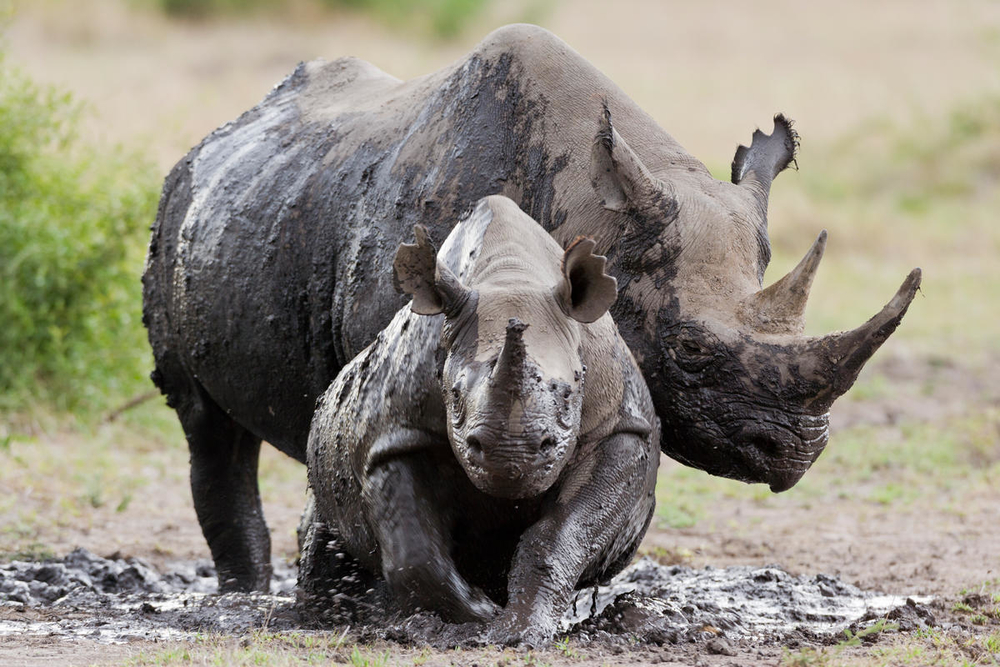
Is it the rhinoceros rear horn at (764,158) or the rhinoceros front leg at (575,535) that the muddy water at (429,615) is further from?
the rhinoceros rear horn at (764,158)

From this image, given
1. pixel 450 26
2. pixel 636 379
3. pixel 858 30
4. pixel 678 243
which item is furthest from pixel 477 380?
pixel 858 30

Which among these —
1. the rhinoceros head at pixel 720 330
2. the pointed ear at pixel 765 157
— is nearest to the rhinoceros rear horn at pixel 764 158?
the pointed ear at pixel 765 157

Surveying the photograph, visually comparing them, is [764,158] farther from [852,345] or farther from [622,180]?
[852,345]

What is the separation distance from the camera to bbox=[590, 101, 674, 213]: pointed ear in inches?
217

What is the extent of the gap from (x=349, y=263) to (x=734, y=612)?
2.30 meters

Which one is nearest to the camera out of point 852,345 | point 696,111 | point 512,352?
point 512,352

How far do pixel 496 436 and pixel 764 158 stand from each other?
104 inches

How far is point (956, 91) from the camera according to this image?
84.1 feet

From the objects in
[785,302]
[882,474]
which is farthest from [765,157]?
[882,474]

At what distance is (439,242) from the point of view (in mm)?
5848

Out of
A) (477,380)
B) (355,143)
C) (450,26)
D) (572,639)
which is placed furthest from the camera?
(450,26)

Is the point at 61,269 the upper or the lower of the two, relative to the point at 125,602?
upper

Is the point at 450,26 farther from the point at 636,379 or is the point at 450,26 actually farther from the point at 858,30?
the point at 636,379

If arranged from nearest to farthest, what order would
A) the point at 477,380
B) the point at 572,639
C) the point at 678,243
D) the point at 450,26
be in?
the point at 477,380
the point at 572,639
the point at 678,243
the point at 450,26
